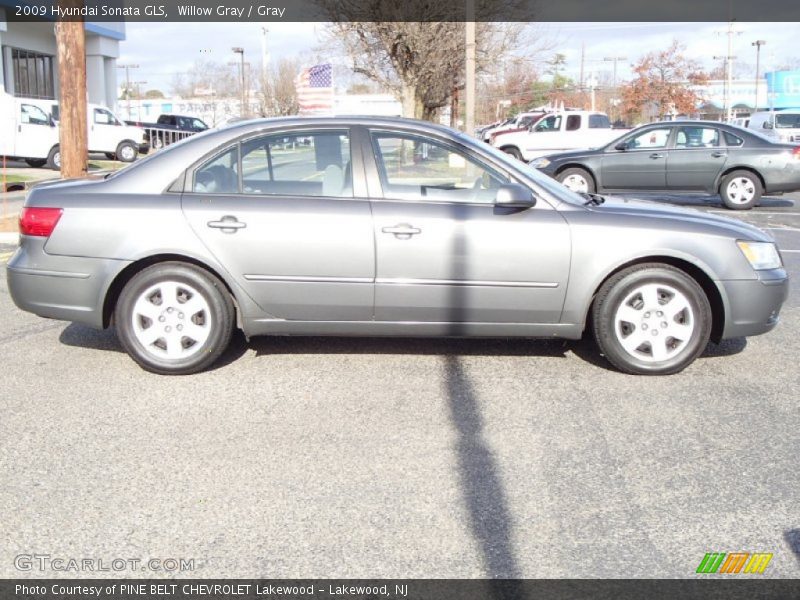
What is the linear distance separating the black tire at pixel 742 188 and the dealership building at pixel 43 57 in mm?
24037

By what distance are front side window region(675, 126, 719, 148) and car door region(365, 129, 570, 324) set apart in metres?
11.9

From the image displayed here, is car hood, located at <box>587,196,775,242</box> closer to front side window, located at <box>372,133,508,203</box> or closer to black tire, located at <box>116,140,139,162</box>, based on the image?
front side window, located at <box>372,133,508,203</box>

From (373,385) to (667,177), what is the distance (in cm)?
1250

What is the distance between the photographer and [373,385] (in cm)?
538

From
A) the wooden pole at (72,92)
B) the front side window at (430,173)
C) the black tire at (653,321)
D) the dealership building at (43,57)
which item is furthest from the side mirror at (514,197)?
the dealership building at (43,57)

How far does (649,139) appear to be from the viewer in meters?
16.7

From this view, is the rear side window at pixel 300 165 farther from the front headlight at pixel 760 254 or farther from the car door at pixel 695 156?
the car door at pixel 695 156

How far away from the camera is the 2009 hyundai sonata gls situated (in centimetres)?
545

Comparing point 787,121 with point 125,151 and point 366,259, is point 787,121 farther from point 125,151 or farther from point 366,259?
point 366,259

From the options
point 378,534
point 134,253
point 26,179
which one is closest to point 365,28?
point 26,179

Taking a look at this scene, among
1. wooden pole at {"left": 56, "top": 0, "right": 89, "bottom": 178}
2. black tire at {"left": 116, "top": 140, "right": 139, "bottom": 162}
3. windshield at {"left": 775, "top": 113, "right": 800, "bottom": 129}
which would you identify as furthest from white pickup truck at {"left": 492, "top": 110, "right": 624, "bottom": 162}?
wooden pole at {"left": 56, "top": 0, "right": 89, "bottom": 178}

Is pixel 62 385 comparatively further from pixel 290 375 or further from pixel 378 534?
pixel 378 534

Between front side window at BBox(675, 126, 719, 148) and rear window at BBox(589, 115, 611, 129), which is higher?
rear window at BBox(589, 115, 611, 129)

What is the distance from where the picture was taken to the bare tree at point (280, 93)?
41688mm
